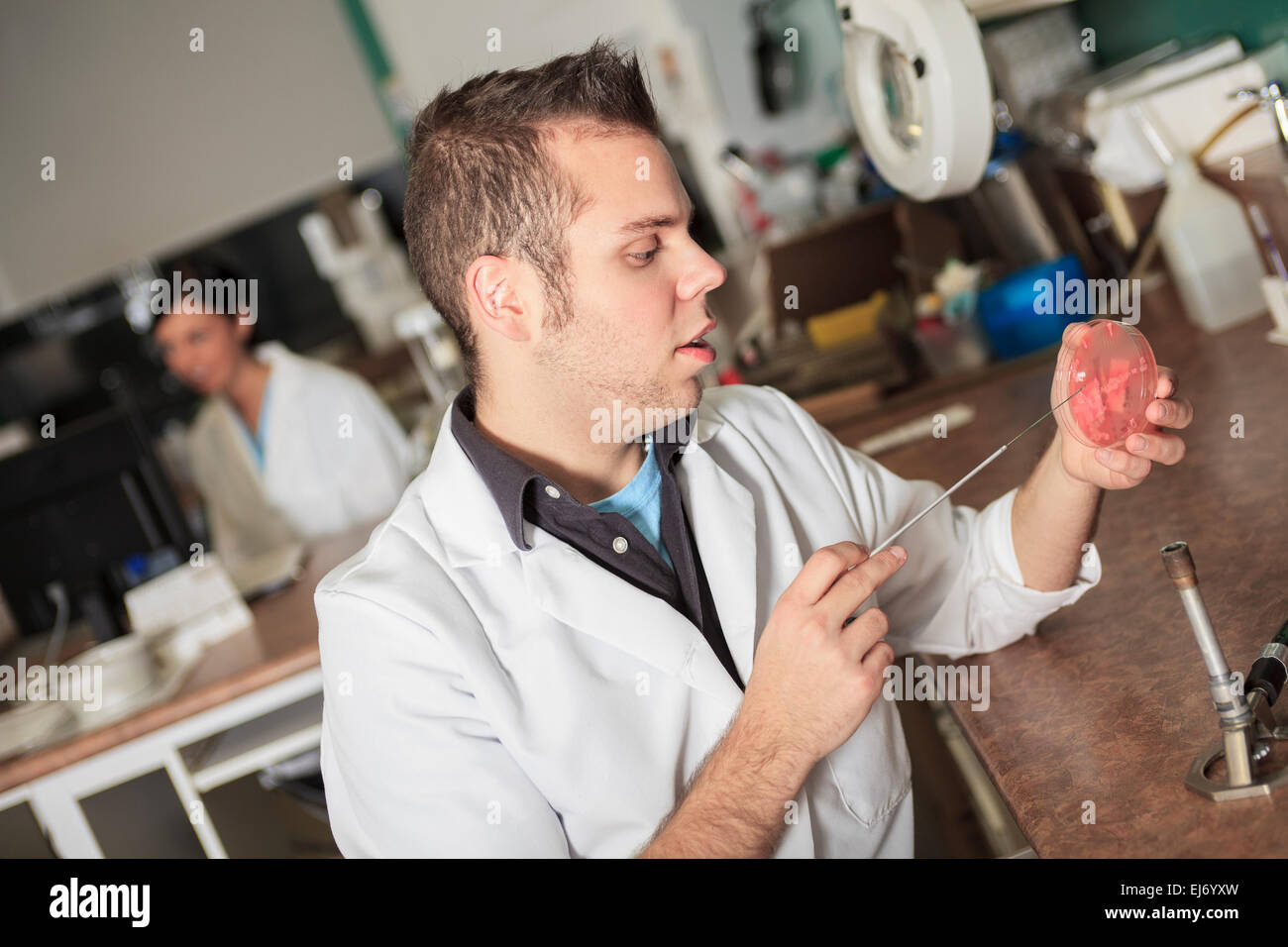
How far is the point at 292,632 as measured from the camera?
1.95 metres

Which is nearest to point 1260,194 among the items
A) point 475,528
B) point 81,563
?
point 475,528

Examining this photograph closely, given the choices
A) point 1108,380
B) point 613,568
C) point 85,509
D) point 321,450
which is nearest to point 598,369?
point 613,568

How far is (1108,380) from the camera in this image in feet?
3.36

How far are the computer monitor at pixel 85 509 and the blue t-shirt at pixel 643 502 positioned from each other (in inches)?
56.7

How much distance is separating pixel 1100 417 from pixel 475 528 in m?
0.63

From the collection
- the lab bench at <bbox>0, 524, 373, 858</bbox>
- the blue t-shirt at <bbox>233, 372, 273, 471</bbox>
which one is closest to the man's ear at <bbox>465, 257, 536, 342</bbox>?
the lab bench at <bbox>0, 524, 373, 858</bbox>

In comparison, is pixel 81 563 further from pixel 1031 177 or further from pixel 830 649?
pixel 1031 177

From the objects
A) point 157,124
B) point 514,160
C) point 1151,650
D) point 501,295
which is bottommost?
point 1151,650

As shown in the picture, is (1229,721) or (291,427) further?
(291,427)

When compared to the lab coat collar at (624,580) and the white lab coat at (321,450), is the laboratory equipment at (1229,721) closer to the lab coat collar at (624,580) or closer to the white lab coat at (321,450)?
the lab coat collar at (624,580)

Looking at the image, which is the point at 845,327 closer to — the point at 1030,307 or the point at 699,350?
the point at 1030,307

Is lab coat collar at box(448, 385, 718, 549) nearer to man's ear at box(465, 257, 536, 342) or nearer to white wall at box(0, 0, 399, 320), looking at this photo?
man's ear at box(465, 257, 536, 342)

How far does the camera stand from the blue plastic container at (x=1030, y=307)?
196 cm

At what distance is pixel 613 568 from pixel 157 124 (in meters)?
3.69
